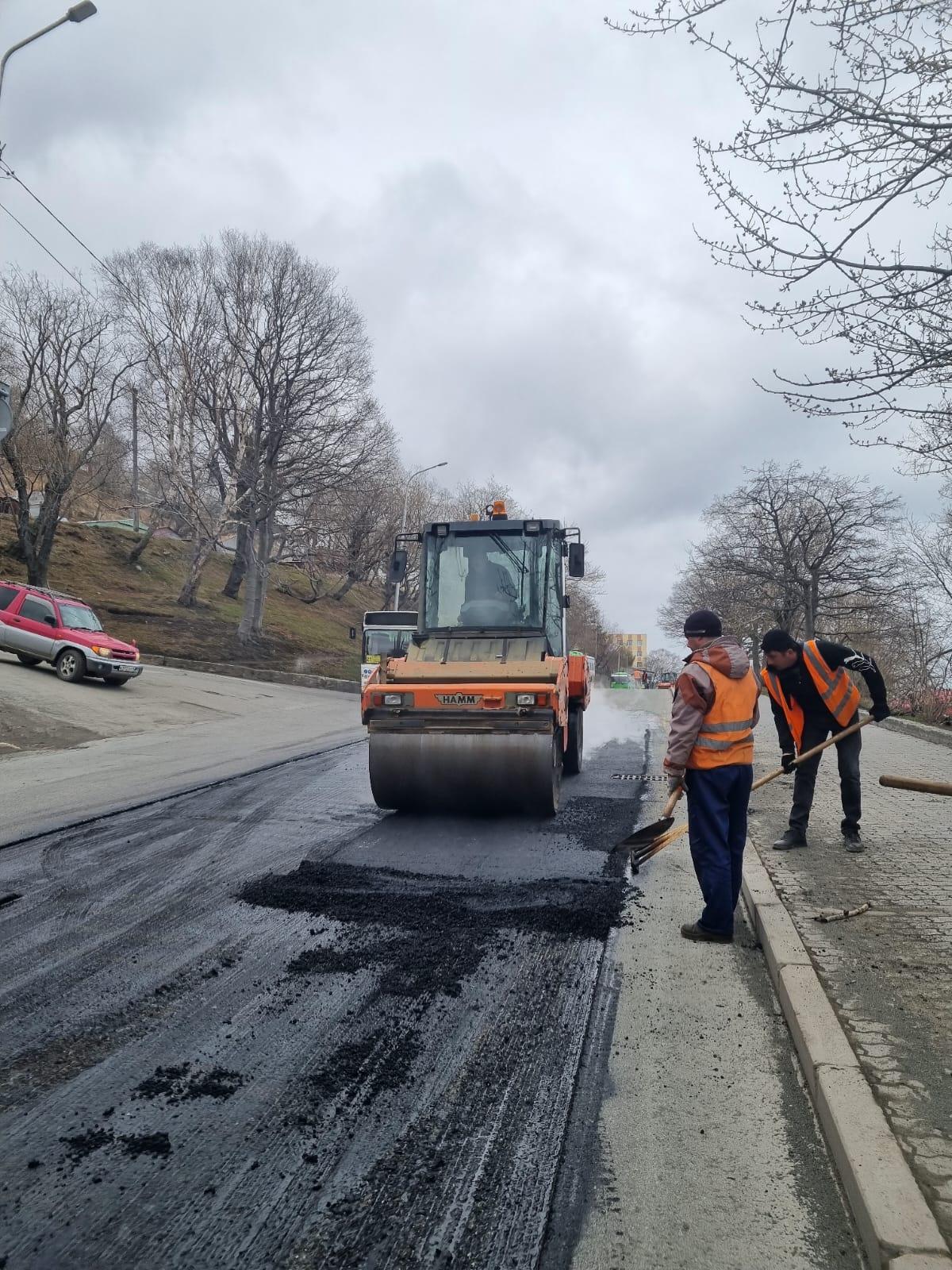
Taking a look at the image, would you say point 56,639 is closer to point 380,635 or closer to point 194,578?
point 380,635

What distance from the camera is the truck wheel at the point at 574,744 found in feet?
36.6

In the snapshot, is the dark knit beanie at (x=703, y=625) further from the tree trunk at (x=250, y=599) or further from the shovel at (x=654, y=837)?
the tree trunk at (x=250, y=599)

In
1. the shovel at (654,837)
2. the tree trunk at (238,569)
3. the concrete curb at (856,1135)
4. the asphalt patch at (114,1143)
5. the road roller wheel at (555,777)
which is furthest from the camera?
the tree trunk at (238,569)

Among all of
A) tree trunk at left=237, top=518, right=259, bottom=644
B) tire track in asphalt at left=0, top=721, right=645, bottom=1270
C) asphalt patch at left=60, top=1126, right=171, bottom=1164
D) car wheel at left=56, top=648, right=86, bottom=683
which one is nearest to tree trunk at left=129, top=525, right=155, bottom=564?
tree trunk at left=237, top=518, right=259, bottom=644

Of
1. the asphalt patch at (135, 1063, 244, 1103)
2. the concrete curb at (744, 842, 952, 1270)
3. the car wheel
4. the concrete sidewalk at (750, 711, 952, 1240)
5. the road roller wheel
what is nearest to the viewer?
the concrete curb at (744, 842, 952, 1270)

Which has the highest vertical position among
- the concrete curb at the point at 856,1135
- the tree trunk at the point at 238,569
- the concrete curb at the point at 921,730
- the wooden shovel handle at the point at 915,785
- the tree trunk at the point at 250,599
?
the tree trunk at the point at 238,569

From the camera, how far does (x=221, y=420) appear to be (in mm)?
33531

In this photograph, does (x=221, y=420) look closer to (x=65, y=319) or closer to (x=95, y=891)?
(x=65, y=319)

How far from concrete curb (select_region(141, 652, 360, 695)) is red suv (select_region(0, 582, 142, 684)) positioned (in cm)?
739

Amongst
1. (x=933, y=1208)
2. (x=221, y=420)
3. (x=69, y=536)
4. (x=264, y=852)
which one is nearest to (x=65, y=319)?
(x=221, y=420)

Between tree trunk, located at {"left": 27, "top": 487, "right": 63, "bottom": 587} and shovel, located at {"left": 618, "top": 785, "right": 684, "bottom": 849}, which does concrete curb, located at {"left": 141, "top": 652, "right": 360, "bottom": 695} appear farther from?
shovel, located at {"left": 618, "top": 785, "right": 684, "bottom": 849}

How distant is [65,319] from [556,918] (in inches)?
1233

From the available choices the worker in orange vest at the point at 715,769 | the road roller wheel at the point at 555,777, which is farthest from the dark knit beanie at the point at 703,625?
the road roller wheel at the point at 555,777

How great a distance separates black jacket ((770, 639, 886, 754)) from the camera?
287 inches
